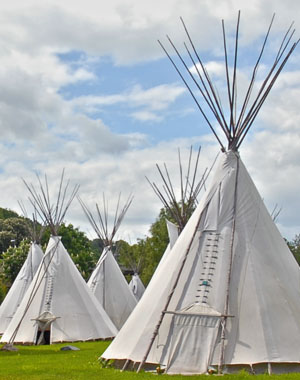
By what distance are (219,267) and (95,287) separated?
60.8 feet

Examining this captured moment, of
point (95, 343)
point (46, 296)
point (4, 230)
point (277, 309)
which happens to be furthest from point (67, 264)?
point (4, 230)

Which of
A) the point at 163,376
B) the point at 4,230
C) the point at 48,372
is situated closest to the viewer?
the point at 163,376

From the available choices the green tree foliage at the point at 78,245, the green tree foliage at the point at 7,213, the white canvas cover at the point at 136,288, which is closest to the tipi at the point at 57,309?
the white canvas cover at the point at 136,288

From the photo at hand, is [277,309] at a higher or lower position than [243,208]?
lower

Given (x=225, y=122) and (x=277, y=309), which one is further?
(x=225, y=122)

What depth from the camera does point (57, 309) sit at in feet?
80.5

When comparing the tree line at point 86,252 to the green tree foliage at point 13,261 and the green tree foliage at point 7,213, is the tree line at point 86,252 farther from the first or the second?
the green tree foliage at point 7,213

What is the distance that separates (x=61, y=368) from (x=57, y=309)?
10484mm

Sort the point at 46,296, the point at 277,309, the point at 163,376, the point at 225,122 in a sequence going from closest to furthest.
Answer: the point at 163,376, the point at 277,309, the point at 225,122, the point at 46,296

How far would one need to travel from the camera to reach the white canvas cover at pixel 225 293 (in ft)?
39.9

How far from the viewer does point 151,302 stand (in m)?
13.7

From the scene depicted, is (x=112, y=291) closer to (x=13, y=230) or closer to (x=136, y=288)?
(x=136, y=288)

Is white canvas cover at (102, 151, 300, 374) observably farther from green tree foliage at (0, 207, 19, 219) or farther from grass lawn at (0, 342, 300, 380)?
green tree foliage at (0, 207, 19, 219)

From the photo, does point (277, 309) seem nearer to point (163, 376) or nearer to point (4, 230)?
point (163, 376)
